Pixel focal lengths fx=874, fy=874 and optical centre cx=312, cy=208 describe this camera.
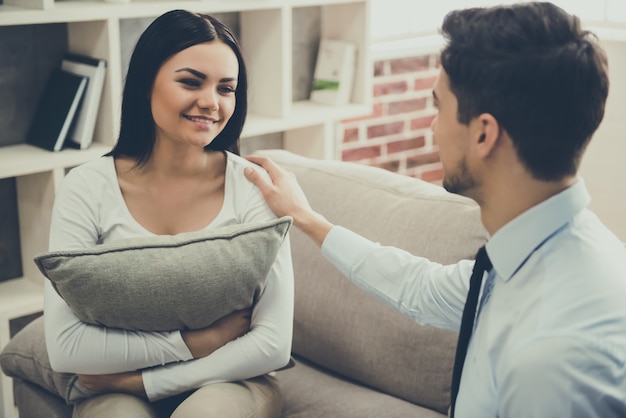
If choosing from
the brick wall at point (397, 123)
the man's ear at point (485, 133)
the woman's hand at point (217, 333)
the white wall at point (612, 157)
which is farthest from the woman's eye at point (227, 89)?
the white wall at point (612, 157)

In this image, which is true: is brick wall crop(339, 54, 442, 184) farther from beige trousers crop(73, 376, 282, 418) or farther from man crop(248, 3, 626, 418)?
man crop(248, 3, 626, 418)

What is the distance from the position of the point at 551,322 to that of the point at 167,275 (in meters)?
0.79

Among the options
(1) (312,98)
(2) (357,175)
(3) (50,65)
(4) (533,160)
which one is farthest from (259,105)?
(4) (533,160)

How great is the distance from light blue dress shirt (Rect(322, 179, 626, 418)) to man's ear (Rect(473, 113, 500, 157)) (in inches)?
4.6

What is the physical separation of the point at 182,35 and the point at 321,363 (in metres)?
0.86

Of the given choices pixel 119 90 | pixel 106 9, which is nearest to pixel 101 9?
pixel 106 9

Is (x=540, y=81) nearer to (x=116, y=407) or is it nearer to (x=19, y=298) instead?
(x=116, y=407)

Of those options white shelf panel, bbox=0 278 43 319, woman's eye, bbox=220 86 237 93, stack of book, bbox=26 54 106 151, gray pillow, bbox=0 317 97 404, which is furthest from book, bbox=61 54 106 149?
woman's eye, bbox=220 86 237 93

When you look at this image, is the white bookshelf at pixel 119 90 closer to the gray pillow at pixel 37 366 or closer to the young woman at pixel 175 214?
the young woman at pixel 175 214

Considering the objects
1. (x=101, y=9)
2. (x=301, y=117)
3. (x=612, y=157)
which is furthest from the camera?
(x=612, y=157)

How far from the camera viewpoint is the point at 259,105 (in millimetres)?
3209

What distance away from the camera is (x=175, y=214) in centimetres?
194

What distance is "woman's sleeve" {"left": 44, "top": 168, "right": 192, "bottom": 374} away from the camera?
5.69 feet

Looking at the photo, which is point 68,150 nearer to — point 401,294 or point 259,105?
point 259,105
